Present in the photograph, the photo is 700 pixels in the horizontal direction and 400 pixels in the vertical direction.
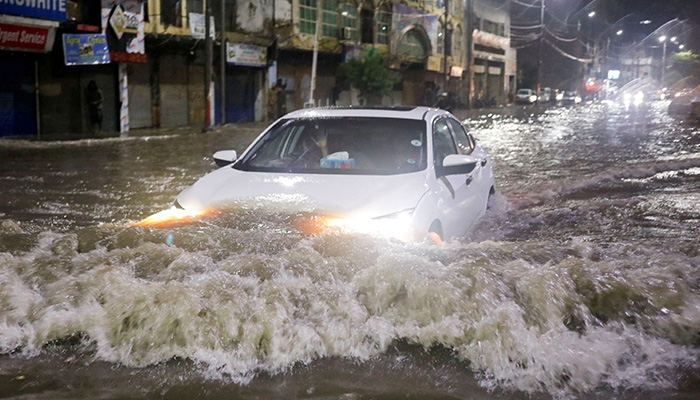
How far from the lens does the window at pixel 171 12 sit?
91.2ft

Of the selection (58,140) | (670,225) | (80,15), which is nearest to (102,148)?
(58,140)

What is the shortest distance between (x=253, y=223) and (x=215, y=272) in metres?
0.85

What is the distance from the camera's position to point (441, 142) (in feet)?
20.5

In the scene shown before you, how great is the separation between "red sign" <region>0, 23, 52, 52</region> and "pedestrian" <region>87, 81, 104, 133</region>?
2.53 metres

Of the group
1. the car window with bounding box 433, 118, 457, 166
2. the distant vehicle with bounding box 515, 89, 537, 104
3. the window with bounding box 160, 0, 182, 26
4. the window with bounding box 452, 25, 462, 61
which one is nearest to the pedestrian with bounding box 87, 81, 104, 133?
the window with bounding box 160, 0, 182, 26

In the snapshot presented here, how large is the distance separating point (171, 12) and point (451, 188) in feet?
81.3

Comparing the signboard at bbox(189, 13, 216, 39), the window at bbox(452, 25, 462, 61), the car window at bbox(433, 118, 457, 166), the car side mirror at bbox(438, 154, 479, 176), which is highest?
the window at bbox(452, 25, 462, 61)

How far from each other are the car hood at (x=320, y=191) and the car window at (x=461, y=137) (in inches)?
62.3

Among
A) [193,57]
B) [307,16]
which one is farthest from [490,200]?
[307,16]

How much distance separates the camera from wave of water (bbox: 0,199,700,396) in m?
3.41

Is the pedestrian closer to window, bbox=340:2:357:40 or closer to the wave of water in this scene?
window, bbox=340:2:357:40

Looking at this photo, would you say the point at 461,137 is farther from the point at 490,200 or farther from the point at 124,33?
the point at 124,33

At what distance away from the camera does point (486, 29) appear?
65500 millimetres

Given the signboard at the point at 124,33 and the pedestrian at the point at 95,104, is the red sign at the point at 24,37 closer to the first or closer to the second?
the pedestrian at the point at 95,104
